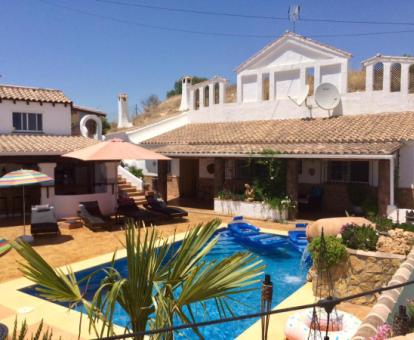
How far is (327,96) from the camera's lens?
2142cm

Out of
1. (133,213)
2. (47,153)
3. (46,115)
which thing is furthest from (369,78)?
(46,115)

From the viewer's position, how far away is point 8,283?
9344 millimetres

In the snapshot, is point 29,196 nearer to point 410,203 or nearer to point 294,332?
point 294,332

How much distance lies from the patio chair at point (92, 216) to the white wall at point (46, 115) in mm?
7738

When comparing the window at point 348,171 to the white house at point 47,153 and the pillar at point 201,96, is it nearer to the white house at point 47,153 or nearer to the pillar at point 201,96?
the pillar at point 201,96

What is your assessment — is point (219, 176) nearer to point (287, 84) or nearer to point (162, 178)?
point (162, 178)

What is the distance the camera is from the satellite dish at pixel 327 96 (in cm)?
2122

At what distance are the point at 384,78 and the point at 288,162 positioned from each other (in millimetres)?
8061

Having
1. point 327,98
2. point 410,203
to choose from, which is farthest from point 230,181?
point 410,203

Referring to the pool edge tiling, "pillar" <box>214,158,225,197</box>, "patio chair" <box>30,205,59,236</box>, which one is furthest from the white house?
the pool edge tiling

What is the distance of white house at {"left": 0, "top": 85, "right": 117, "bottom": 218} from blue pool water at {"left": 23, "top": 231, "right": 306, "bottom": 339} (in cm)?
793

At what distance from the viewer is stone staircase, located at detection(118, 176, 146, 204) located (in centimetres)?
2246

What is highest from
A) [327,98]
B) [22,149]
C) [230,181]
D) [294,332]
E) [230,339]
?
[327,98]

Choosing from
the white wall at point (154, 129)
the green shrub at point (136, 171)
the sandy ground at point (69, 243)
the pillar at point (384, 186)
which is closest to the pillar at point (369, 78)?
the pillar at point (384, 186)
